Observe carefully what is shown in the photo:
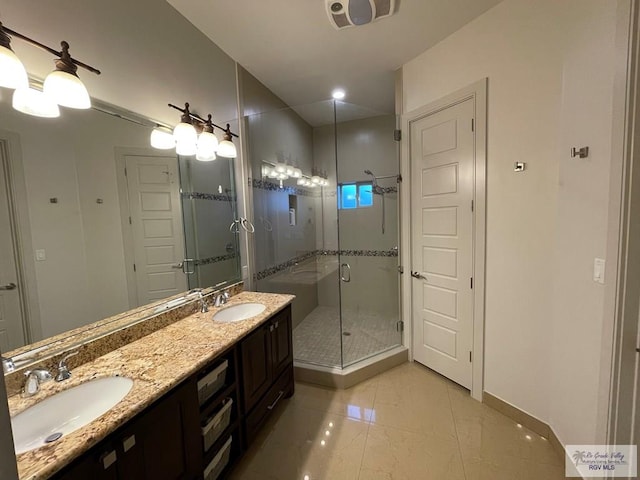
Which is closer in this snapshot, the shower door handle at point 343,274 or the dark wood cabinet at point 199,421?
the dark wood cabinet at point 199,421

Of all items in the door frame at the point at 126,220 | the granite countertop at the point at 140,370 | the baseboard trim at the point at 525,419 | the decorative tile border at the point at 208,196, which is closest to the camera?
the granite countertop at the point at 140,370

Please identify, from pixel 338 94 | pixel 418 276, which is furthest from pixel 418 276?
pixel 338 94

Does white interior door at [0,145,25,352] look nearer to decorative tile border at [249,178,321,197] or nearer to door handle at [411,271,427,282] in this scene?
decorative tile border at [249,178,321,197]

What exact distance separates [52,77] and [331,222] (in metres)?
2.88

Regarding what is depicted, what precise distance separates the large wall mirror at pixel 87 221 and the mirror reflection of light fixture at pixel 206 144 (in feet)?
0.29

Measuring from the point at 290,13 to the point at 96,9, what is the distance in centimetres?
114

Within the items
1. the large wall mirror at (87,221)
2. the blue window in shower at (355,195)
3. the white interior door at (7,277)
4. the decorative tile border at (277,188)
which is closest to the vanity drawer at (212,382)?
the large wall mirror at (87,221)

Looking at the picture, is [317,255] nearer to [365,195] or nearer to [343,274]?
[343,274]

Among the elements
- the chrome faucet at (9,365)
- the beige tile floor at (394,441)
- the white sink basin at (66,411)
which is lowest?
the beige tile floor at (394,441)

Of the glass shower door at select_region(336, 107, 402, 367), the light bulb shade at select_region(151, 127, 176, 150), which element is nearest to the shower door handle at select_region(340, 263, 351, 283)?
the glass shower door at select_region(336, 107, 402, 367)

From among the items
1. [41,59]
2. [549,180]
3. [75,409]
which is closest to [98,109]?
[41,59]

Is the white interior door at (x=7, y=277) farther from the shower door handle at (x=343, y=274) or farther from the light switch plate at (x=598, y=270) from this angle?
the shower door handle at (x=343, y=274)

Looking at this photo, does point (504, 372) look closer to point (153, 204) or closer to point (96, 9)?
point (153, 204)

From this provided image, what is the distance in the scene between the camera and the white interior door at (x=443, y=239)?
219 cm
